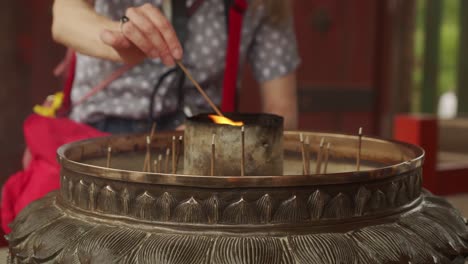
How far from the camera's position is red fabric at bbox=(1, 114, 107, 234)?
1.58 m

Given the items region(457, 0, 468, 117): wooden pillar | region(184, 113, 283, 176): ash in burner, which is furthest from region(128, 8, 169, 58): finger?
region(457, 0, 468, 117): wooden pillar

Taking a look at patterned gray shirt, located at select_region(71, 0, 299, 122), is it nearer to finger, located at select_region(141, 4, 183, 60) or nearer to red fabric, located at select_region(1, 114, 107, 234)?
red fabric, located at select_region(1, 114, 107, 234)

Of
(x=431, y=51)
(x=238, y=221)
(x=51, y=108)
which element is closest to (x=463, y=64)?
(x=431, y=51)

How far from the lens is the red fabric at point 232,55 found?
1805mm

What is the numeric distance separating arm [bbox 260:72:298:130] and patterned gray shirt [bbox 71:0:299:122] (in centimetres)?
15

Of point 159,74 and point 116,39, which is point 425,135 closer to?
point 159,74

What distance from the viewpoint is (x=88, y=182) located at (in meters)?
0.91

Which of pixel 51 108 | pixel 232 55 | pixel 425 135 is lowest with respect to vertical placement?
pixel 425 135

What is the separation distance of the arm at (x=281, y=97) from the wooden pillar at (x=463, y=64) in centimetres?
357

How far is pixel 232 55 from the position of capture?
1.82 metres

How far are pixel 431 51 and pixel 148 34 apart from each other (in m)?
4.42

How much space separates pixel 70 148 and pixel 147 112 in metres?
0.69

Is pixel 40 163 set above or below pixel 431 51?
below

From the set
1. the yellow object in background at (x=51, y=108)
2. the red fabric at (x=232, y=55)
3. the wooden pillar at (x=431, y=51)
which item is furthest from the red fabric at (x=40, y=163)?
the wooden pillar at (x=431, y=51)
